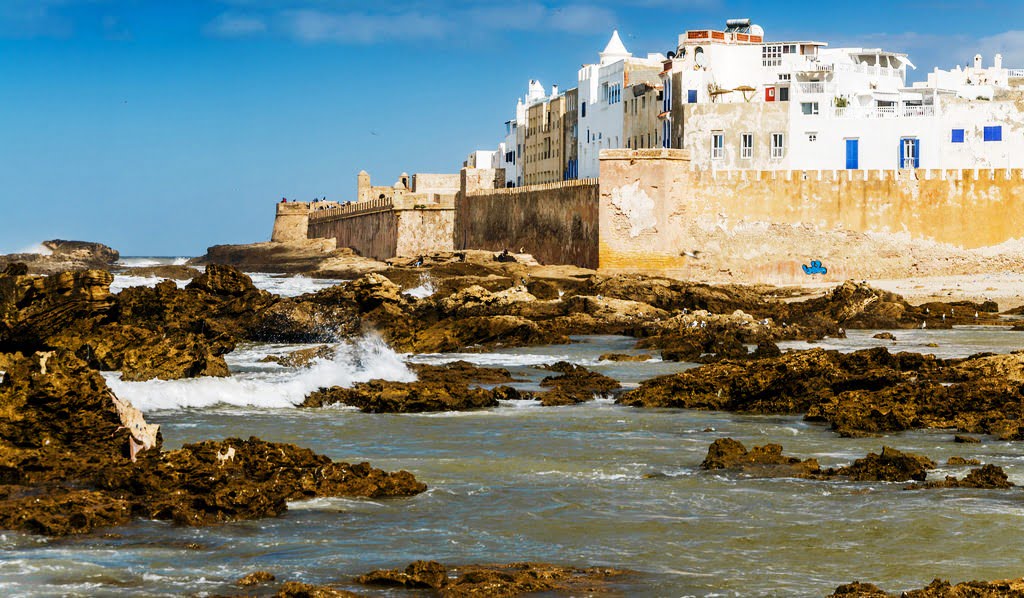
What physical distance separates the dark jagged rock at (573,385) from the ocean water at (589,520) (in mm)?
1160

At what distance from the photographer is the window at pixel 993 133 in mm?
44188

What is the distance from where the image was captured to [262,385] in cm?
1585

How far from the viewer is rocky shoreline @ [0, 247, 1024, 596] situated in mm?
9227

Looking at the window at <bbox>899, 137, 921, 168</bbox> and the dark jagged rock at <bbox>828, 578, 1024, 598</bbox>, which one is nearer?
the dark jagged rock at <bbox>828, 578, 1024, 598</bbox>

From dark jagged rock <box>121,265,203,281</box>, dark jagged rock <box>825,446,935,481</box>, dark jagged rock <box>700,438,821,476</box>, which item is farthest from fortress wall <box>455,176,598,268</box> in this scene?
dark jagged rock <box>825,446,935,481</box>

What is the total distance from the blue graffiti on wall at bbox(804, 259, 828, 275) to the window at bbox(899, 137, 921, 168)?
23.6ft

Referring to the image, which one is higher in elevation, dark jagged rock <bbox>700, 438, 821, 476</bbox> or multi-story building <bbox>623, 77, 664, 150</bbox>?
multi-story building <bbox>623, 77, 664, 150</bbox>

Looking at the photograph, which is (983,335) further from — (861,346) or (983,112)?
(983,112)

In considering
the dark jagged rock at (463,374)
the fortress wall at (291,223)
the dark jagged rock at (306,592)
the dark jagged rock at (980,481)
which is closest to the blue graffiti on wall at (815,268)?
the dark jagged rock at (463,374)

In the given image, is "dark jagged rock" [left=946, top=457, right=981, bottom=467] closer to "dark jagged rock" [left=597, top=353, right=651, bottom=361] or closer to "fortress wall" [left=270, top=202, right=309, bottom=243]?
"dark jagged rock" [left=597, top=353, right=651, bottom=361]

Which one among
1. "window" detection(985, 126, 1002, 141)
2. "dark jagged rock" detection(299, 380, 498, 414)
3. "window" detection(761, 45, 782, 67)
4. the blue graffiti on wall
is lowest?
"dark jagged rock" detection(299, 380, 498, 414)

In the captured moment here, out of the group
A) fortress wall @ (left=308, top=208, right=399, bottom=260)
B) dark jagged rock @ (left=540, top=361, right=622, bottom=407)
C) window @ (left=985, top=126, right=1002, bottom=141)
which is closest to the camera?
dark jagged rock @ (left=540, top=361, right=622, bottom=407)

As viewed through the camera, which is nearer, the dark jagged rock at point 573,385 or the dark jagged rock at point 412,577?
the dark jagged rock at point 412,577

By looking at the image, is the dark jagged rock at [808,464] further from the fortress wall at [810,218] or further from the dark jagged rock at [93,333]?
the fortress wall at [810,218]
